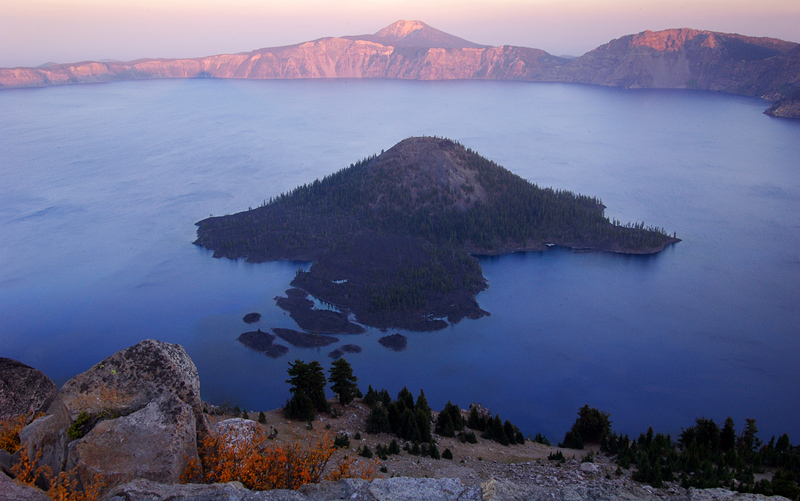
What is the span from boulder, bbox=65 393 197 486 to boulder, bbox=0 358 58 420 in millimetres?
8999

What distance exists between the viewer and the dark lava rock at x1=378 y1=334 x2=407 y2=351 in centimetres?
6562

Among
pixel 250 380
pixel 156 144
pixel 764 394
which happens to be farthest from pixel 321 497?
pixel 156 144

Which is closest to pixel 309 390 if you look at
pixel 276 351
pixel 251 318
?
pixel 276 351

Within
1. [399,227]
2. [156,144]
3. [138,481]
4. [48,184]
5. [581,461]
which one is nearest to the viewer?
[138,481]

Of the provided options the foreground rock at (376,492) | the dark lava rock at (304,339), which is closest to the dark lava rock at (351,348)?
the dark lava rock at (304,339)

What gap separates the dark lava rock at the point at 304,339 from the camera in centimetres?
6581

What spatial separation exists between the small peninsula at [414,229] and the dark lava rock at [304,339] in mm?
7221

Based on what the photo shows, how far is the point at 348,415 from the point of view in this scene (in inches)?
1549

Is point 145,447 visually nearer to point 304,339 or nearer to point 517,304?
point 304,339

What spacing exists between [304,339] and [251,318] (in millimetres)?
10598

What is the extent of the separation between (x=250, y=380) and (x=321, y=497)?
46.6m

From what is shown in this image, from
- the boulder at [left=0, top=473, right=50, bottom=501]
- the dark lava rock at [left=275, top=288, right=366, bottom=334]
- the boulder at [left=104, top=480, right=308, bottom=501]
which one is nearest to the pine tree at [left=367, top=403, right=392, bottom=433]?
the boulder at [left=104, top=480, right=308, bottom=501]

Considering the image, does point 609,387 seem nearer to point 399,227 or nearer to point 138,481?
point 399,227

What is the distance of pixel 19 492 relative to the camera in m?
14.8
